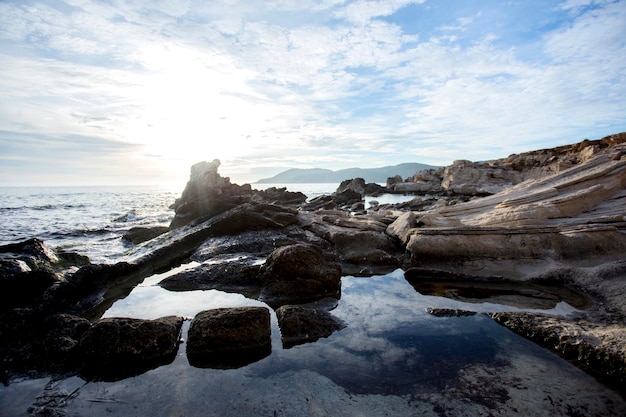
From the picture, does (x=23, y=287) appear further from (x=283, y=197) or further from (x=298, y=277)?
(x=283, y=197)

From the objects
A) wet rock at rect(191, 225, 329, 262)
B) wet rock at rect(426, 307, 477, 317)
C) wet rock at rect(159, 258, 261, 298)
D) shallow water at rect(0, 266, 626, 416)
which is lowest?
shallow water at rect(0, 266, 626, 416)

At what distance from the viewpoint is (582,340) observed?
4.77 m

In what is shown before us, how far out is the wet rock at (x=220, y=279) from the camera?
8.28m

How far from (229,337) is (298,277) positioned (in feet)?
9.09

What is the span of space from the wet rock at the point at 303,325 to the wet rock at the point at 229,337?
1.04 feet

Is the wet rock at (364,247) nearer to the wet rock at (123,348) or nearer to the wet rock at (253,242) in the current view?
the wet rock at (253,242)

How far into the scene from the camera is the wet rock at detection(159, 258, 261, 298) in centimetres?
828

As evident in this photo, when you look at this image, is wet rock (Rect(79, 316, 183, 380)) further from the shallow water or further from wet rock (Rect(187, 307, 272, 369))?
wet rock (Rect(187, 307, 272, 369))

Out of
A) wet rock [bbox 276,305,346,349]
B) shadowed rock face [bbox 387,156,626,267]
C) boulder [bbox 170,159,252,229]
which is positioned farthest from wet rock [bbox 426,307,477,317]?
boulder [bbox 170,159,252,229]

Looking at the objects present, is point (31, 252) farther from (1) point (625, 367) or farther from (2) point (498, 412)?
(1) point (625, 367)

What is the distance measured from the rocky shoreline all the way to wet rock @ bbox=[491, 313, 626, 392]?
2 centimetres

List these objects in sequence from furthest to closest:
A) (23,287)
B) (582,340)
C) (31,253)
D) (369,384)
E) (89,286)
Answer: (31,253) → (89,286) → (23,287) → (582,340) → (369,384)

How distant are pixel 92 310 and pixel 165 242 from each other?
208 inches

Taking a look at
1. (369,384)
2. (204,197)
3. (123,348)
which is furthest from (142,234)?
(369,384)
